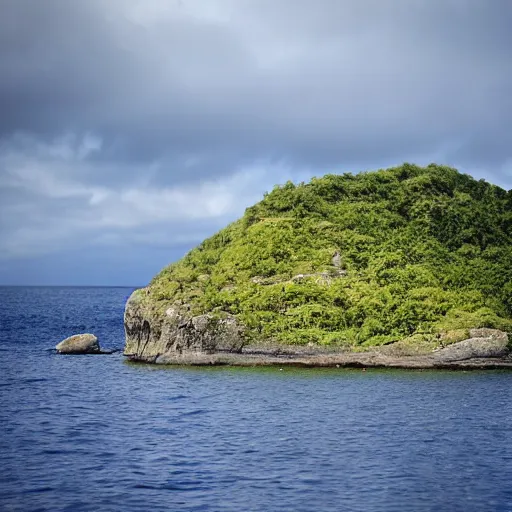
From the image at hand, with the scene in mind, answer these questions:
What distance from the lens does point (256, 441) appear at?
113ft

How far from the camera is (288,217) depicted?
75.4 meters

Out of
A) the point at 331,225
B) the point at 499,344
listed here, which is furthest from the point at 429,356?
the point at 331,225

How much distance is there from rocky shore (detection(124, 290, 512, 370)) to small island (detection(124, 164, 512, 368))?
99 mm

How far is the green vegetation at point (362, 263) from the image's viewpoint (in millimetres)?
63062

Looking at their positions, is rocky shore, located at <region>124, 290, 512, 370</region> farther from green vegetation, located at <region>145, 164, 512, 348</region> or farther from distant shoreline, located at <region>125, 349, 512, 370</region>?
green vegetation, located at <region>145, 164, 512, 348</region>

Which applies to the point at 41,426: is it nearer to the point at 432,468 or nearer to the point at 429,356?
the point at 432,468

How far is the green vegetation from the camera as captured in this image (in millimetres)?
63062

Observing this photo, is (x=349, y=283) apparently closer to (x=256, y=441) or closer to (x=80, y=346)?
(x=80, y=346)

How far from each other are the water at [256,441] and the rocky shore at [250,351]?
110 inches

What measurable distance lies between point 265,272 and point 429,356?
18.6 metres

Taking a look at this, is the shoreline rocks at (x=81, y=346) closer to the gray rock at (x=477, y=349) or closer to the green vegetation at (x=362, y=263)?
the green vegetation at (x=362, y=263)

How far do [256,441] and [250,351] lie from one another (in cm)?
2602

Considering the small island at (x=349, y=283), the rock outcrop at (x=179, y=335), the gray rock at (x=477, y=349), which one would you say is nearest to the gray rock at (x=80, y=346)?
the small island at (x=349, y=283)

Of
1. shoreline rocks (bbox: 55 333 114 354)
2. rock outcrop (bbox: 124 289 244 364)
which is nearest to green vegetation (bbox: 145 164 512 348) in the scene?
rock outcrop (bbox: 124 289 244 364)
